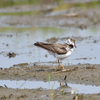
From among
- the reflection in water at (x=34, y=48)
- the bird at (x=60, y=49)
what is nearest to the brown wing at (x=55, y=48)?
the bird at (x=60, y=49)

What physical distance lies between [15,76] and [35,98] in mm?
2097

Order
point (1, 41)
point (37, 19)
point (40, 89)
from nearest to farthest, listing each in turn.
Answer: point (40, 89)
point (1, 41)
point (37, 19)

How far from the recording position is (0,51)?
483 inches

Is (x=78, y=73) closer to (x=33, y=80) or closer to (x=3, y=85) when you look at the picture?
(x=33, y=80)

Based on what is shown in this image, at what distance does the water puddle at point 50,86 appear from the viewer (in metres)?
6.76

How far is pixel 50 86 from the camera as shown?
7.25m

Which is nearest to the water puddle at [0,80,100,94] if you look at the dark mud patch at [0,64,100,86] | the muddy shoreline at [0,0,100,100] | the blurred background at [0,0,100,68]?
the muddy shoreline at [0,0,100,100]

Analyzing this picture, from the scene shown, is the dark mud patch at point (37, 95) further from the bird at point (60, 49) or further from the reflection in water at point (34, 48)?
the reflection in water at point (34, 48)

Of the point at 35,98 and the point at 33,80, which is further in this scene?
the point at 33,80

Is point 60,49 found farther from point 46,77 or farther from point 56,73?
point 46,77

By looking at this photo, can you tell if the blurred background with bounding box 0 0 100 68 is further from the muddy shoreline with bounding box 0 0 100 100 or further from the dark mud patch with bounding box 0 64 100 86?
the dark mud patch with bounding box 0 64 100 86

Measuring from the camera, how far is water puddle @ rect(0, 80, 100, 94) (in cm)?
676

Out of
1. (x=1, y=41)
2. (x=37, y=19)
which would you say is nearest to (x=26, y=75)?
(x=1, y=41)

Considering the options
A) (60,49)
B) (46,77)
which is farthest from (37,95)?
(60,49)
